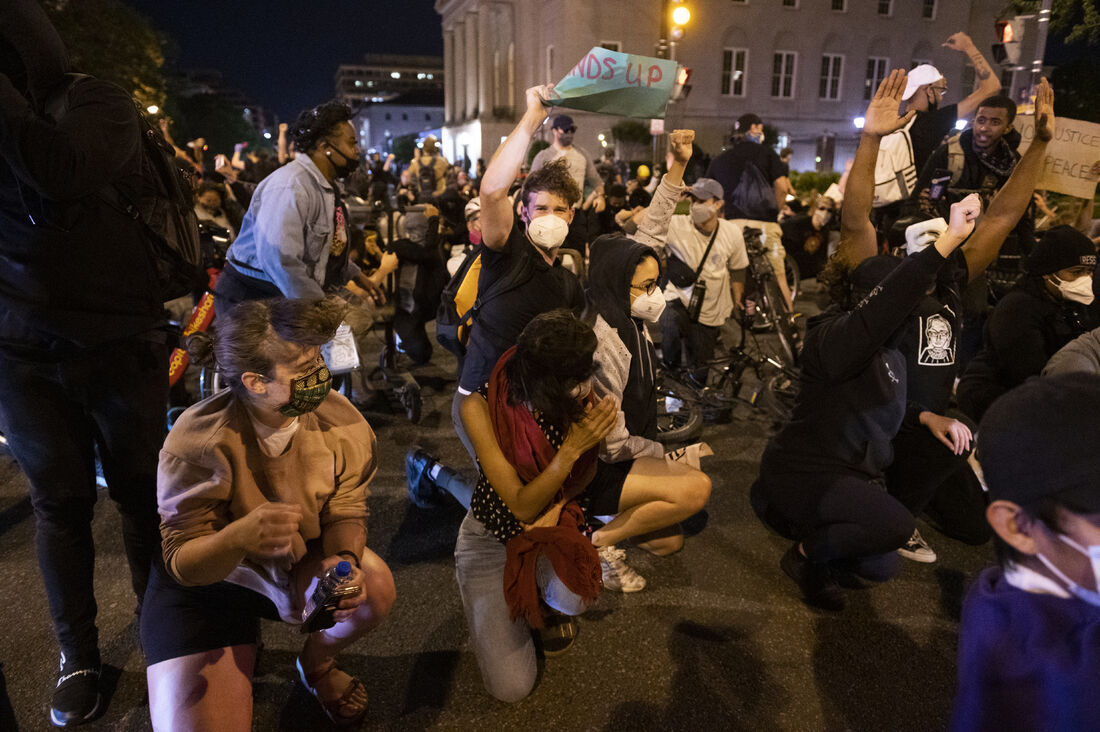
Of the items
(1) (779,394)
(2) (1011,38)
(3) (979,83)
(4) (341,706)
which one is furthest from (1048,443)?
(2) (1011,38)

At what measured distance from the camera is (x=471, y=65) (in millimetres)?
57656

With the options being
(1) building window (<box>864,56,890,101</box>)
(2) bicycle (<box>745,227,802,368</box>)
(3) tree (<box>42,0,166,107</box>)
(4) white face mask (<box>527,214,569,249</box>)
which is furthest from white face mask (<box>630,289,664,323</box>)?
(1) building window (<box>864,56,890,101</box>)

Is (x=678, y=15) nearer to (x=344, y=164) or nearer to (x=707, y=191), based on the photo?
(x=707, y=191)

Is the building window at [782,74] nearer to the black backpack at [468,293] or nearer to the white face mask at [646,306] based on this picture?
the black backpack at [468,293]

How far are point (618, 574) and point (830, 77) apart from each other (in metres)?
46.0

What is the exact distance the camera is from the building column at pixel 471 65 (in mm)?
56428

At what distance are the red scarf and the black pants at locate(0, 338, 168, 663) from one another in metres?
1.22

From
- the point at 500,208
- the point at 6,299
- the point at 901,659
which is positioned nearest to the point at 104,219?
the point at 6,299

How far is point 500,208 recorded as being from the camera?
3010 mm

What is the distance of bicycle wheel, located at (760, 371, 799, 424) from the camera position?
18.2 feet

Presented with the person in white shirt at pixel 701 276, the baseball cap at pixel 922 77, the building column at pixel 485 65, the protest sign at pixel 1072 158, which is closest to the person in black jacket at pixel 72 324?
the person in white shirt at pixel 701 276

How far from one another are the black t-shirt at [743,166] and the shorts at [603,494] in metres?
5.57

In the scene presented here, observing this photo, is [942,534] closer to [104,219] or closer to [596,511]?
[596,511]

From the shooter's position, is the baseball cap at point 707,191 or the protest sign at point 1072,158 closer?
the protest sign at point 1072,158
